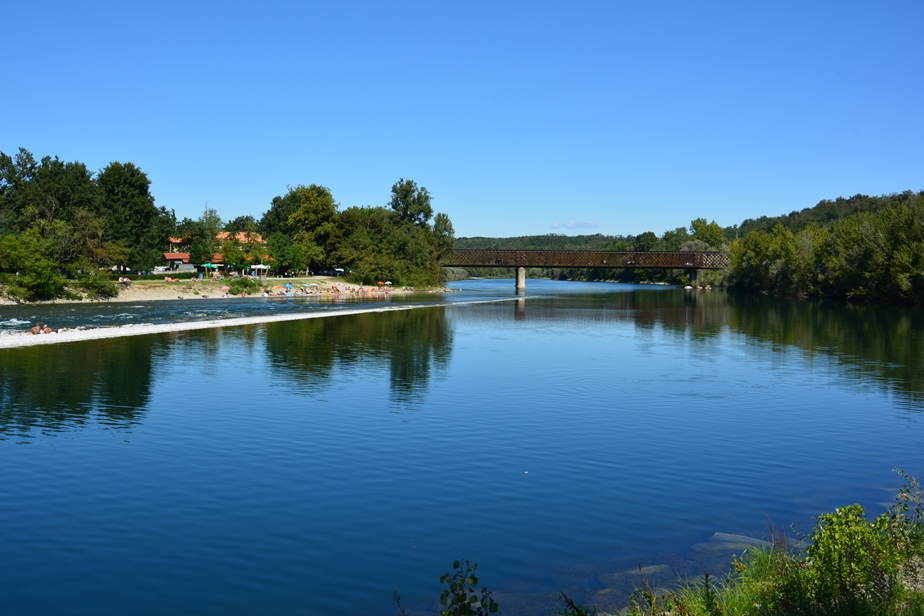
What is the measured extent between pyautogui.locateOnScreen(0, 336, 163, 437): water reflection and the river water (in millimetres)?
200

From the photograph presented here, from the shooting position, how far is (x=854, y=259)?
12388cm

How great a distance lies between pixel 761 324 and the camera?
81.2m

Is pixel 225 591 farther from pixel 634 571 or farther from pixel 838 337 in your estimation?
pixel 838 337

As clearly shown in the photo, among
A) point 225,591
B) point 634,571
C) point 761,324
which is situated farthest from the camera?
point 761,324

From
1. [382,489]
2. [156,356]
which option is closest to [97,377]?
[156,356]

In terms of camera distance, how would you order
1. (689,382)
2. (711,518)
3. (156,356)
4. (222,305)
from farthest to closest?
(222,305), (156,356), (689,382), (711,518)

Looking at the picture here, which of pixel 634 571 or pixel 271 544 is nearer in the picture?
pixel 634 571

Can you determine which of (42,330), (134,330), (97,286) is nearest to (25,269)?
(97,286)

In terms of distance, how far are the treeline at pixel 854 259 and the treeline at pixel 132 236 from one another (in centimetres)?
6586

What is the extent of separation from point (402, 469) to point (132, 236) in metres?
113

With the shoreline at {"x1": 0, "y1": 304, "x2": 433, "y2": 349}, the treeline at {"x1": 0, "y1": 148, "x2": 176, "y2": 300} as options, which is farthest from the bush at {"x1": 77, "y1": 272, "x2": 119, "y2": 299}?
the shoreline at {"x1": 0, "y1": 304, "x2": 433, "y2": 349}

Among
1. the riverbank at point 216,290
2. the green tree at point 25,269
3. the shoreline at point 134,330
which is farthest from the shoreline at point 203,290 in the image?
the shoreline at point 134,330

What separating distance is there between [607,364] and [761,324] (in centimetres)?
3918

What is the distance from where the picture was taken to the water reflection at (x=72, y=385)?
2861 cm
